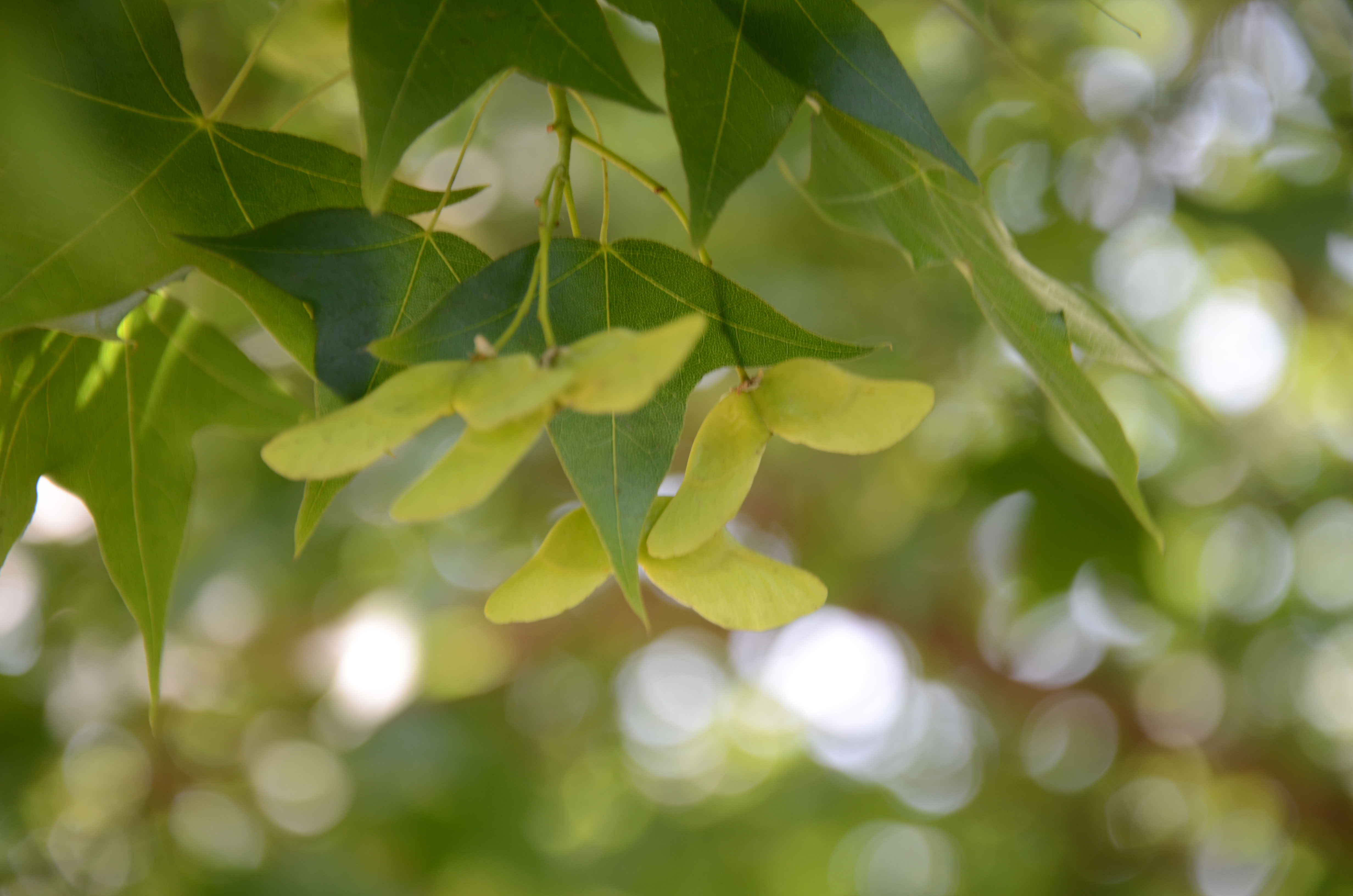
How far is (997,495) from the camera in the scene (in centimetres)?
144

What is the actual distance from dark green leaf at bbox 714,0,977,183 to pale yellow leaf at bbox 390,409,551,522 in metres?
0.19

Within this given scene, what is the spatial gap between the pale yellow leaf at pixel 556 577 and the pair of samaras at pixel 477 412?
87 millimetres

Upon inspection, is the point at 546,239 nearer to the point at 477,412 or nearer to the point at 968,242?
the point at 477,412

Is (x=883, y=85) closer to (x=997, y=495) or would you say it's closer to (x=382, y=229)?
(x=382, y=229)

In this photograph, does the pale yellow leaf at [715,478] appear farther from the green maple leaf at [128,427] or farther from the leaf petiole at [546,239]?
the green maple leaf at [128,427]

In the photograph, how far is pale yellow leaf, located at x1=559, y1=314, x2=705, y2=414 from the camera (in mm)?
249

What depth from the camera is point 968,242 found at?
46cm

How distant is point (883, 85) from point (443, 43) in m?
0.17

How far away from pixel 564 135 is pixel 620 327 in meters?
0.08

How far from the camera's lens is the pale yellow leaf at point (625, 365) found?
0.25 m

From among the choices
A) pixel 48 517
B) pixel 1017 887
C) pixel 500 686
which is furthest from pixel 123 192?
pixel 1017 887

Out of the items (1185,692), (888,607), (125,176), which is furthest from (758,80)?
(1185,692)

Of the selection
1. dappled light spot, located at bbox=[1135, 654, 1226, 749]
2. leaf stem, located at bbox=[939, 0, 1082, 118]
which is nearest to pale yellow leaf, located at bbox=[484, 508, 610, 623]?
leaf stem, located at bbox=[939, 0, 1082, 118]

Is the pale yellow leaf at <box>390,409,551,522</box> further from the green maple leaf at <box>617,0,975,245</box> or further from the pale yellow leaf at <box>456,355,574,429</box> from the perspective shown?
the green maple leaf at <box>617,0,975,245</box>
